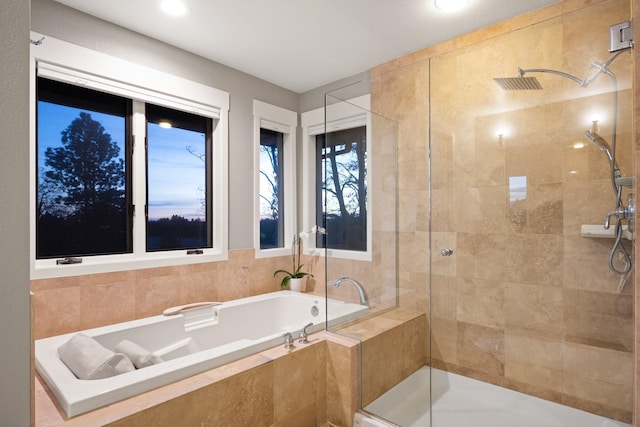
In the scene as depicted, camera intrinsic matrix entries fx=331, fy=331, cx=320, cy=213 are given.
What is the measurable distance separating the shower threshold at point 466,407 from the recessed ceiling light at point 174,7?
8.84 ft

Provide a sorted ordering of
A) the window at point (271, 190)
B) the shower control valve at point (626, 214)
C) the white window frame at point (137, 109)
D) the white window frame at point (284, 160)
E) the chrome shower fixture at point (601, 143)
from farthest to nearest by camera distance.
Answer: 1. the window at point (271, 190)
2. the white window frame at point (284, 160)
3. the white window frame at point (137, 109)
4. the chrome shower fixture at point (601, 143)
5. the shower control valve at point (626, 214)

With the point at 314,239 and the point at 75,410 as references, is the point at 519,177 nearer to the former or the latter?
the point at 314,239

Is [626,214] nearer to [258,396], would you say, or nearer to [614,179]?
[614,179]

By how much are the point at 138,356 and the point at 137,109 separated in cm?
173

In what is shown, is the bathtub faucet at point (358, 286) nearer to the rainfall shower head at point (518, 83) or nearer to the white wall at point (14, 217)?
the rainfall shower head at point (518, 83)

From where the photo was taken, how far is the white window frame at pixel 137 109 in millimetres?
1996

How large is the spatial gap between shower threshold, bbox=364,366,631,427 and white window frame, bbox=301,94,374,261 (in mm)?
879

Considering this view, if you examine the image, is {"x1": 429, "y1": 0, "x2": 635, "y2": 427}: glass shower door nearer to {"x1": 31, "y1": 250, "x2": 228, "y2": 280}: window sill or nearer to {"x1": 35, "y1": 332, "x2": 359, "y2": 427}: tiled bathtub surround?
{"x1": 35, "y1": 332, "x2": 359, "y2": 427}: tiled bathtub surround

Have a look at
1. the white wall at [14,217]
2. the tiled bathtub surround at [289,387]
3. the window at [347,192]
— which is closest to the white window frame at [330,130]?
the window at [347,192]

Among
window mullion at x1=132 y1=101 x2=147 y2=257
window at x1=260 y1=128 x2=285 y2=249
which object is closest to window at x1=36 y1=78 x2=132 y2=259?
window mullion at x1=132 y1=101 x2=147 y2=257

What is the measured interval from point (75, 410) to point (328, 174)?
2.06 m

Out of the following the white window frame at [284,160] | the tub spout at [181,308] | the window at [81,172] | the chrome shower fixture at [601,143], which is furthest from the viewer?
the white window frame at [284,160]

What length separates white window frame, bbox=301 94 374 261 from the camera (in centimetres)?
242

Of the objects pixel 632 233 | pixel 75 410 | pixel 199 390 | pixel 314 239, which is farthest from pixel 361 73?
pixel 75 410
